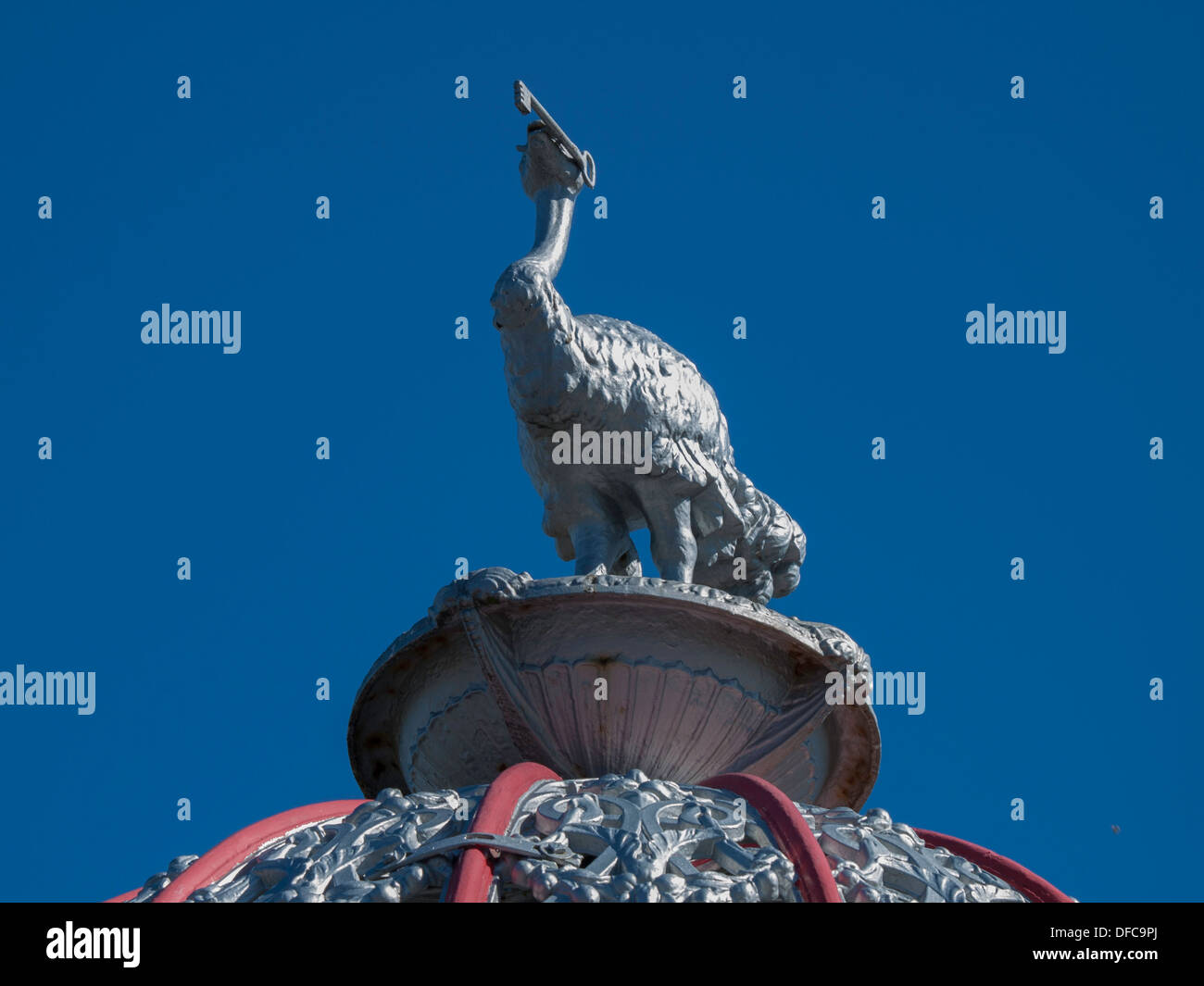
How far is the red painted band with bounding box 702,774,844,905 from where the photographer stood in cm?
1314

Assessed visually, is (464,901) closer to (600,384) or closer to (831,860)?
(831,860)

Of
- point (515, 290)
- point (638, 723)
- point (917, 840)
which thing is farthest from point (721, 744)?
point (515, 290)

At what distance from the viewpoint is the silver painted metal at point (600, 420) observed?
53.2ft

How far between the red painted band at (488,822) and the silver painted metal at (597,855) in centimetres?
7

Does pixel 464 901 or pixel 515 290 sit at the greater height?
pixel 515 290

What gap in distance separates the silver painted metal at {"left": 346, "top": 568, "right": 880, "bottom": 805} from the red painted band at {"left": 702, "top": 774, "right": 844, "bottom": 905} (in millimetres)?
1281

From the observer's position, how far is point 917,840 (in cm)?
1466

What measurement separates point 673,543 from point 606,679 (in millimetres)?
1537

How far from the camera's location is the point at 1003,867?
597 inches

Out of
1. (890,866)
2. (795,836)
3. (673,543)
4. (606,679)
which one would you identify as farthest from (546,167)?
(890,866)
